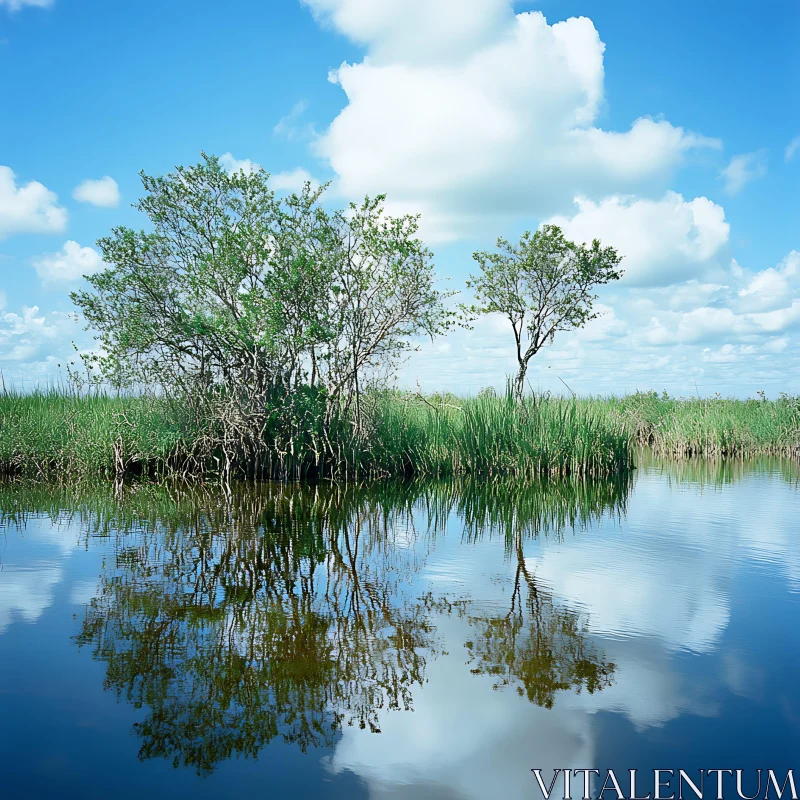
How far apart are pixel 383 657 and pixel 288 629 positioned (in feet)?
2.70

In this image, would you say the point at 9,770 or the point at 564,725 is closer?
the point at 9,770

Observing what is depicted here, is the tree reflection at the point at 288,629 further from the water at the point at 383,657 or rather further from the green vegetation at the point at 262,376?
the green vegetation at the point at 262,376

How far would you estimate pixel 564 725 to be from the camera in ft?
11.0

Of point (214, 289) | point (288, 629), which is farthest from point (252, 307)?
point (288, 629)

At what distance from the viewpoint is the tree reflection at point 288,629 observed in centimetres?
345

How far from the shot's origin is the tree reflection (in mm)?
3445

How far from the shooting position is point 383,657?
4137 mm

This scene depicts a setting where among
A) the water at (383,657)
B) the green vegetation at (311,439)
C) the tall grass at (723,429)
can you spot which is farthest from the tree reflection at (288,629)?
the tall grass at (723,429)

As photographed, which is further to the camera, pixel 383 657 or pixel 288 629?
pixel 288 629

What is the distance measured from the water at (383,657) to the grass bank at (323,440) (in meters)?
4.93

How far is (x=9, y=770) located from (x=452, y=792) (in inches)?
76.4

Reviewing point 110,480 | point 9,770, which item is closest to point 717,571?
point 9,770

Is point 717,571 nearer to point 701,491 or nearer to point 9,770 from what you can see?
point 9,770

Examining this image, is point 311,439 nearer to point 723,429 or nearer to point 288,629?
point 288,629
